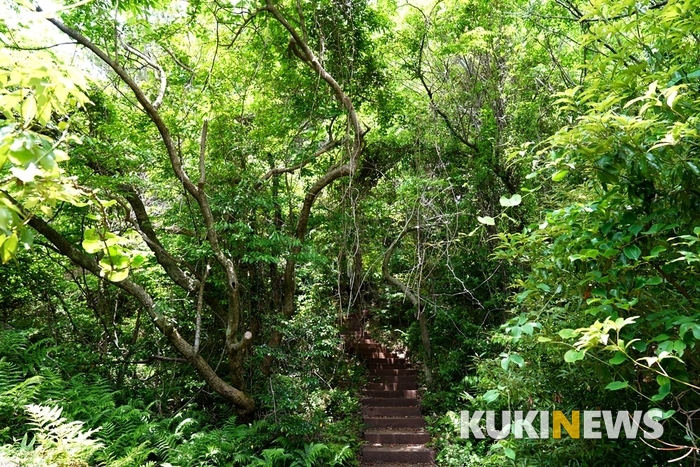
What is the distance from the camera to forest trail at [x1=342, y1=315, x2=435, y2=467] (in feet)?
17.0

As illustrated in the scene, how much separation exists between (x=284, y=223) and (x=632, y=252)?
14.1 ft

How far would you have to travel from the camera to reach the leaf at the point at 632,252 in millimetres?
1324

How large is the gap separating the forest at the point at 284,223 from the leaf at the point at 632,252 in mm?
Result: 231

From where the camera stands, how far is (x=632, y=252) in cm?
133

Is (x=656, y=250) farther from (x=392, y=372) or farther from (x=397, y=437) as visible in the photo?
(x=392, y=372)

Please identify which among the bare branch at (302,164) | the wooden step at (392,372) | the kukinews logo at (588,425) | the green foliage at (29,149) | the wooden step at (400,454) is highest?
the bare branch at (302,164)

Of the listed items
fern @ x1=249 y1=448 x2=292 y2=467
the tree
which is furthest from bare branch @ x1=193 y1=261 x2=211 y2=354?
fern @ x1=249 y1=448 x2=292 y2=467

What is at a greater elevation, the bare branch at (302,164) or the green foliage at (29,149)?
the bare branch at (302,164)

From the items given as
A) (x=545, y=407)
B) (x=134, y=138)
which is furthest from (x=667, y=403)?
(x=134, y=138)

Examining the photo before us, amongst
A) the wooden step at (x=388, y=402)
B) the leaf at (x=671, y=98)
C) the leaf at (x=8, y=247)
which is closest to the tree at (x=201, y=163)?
the wooden step at (x=388, y=402)

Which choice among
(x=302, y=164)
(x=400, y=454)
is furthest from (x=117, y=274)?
(x=400, y=454)

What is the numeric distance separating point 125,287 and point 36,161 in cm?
364

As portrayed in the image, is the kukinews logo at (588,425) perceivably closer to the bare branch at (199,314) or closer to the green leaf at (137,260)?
the green leaf at (137,260)

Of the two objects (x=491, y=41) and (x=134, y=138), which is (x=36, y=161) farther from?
(x=491, y=41)
